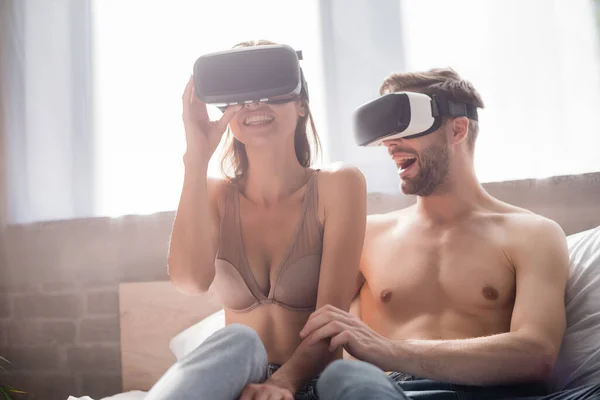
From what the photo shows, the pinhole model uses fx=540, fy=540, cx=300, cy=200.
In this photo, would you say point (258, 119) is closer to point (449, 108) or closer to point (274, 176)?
point (274, 176)

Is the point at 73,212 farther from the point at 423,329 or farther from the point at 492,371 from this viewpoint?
the point at 492,371

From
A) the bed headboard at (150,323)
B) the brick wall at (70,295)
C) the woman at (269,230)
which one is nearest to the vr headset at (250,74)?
the woman at (269,230)

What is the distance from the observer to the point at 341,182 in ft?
3.70

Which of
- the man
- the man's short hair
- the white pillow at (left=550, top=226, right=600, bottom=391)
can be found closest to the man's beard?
the man

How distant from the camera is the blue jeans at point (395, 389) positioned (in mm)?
672

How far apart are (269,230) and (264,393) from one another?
414mm

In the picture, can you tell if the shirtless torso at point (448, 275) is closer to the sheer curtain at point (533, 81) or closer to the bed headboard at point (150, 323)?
the sheer curtain at point (533, 81)

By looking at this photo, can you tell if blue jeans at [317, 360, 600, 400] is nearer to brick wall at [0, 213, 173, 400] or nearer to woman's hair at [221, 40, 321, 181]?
woman's hair at [221, 40, 321, 181]

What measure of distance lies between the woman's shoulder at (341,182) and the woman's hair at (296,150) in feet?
0.28

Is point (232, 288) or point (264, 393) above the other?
point (232, 288)

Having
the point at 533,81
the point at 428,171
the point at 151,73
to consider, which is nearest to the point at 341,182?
the point at 428,171

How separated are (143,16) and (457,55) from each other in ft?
3.95

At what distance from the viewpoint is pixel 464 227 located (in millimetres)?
1243

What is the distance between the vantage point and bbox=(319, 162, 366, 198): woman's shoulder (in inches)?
44.1
